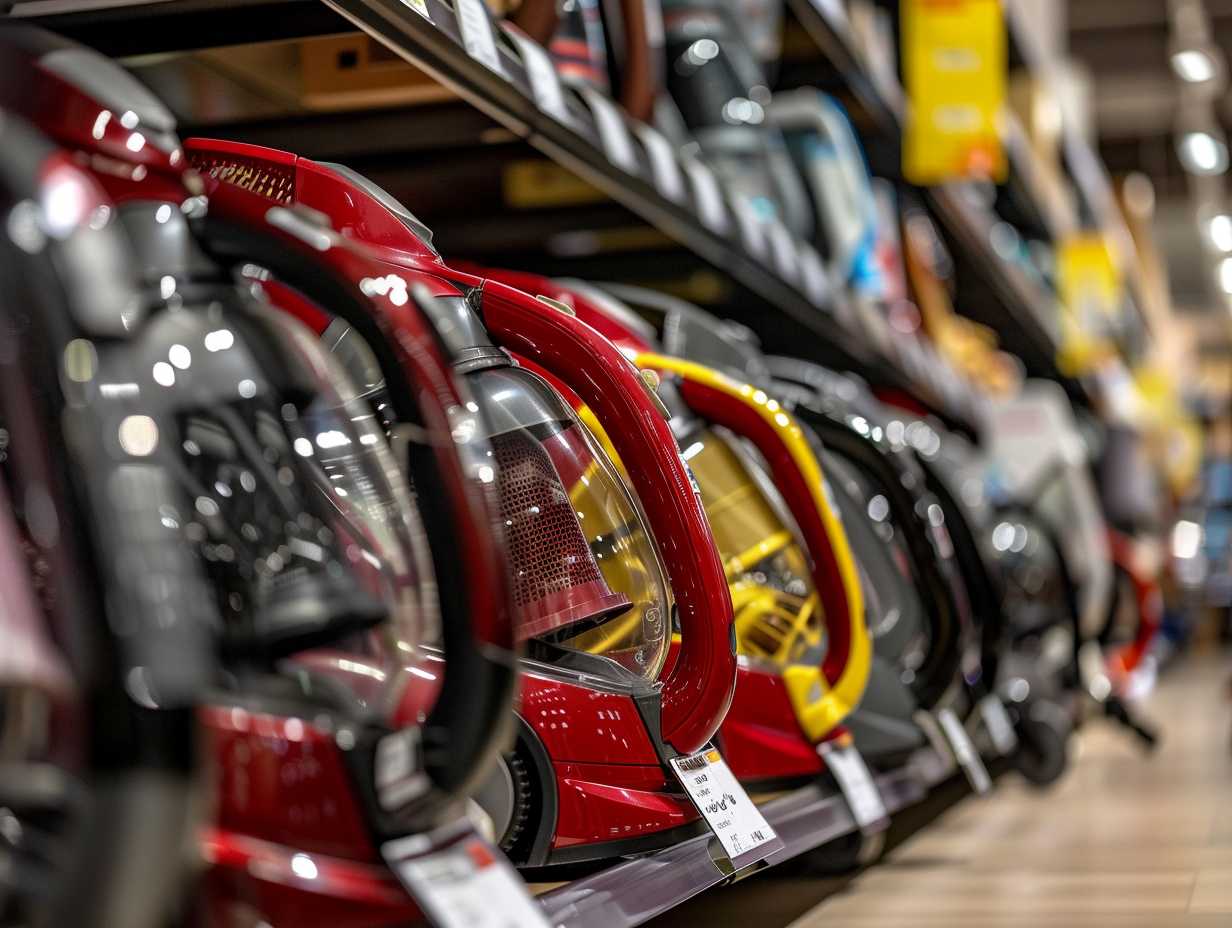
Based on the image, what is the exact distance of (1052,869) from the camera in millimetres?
2012

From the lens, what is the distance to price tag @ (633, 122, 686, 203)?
6.44ft

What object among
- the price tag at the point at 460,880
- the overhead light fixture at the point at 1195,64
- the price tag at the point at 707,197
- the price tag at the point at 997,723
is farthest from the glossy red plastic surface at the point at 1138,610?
the overhead light fixture at the point at 1195,64

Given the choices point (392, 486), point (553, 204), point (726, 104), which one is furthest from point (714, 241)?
point (392, 486)

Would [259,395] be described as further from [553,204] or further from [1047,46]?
[1047,46]

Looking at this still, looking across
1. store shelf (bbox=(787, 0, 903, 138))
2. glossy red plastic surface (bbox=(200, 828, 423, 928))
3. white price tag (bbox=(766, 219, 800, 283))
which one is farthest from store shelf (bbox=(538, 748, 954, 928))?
store shelf (bbox=(787, 0, 903, 138))

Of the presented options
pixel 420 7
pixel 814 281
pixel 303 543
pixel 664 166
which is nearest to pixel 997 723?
pixel 814 281

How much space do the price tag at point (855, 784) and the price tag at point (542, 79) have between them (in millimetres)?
662

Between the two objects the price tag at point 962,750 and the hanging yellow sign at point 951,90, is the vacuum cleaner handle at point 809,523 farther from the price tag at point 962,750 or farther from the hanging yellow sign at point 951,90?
the hanging yellow sign at point 951,90

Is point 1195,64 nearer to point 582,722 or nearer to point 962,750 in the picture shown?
point 962,750

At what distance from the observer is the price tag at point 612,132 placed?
1.77m

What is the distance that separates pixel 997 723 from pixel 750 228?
32.5 inches

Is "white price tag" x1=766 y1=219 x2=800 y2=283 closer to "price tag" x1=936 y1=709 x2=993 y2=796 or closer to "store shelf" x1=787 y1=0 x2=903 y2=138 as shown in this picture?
"store shelf" x1=787 y1=0 x2=903 y2=138

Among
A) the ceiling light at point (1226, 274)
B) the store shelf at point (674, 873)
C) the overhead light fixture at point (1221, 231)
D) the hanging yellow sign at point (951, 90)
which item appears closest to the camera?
the store shelf at point (674, 873)

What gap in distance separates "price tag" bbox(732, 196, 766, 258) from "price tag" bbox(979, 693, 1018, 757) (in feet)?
2.37
